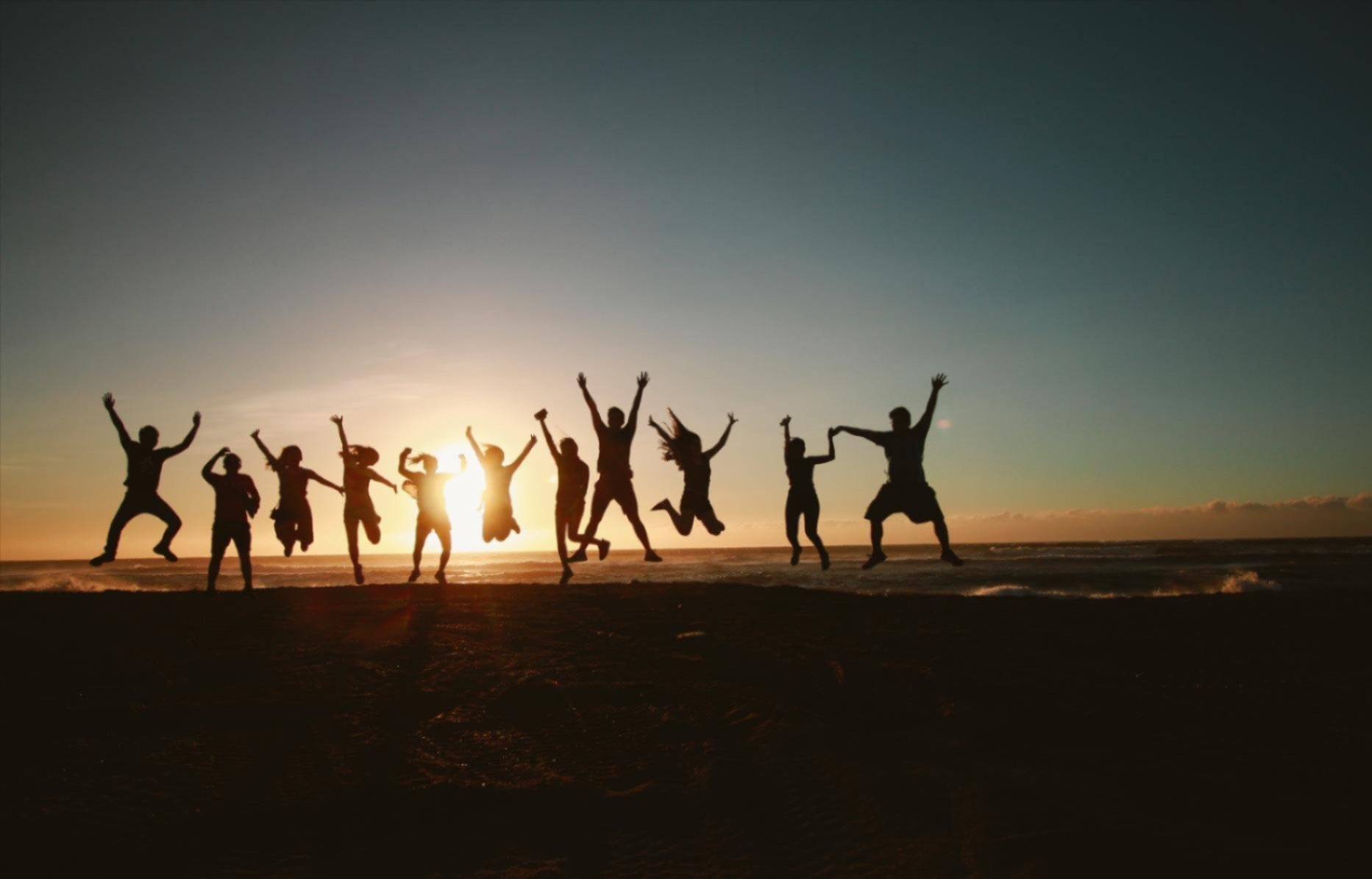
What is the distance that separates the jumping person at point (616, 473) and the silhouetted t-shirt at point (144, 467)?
257 inches

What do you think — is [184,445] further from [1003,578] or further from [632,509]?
[1003,578]

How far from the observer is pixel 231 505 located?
13961mm

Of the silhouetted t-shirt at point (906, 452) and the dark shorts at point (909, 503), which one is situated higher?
the silhouetted t-shirt at point (906, 452)

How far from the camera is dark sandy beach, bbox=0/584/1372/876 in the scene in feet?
20.3

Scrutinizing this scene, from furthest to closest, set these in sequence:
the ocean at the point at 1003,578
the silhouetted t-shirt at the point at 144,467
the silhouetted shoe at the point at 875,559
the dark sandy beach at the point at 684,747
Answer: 1. the ocean at the point at 1003,578
2. the silhouetted t-shirt at the point at 144,467
3. the silhouetted shoe at the point at 875,559
4. the dark sandy beach at the point at 684,747

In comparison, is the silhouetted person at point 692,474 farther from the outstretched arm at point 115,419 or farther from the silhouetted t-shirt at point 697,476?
the outstretched arm at point 115,419

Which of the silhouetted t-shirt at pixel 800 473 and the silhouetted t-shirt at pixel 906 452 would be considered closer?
the silhouetted t-shirt at pixel 906 452

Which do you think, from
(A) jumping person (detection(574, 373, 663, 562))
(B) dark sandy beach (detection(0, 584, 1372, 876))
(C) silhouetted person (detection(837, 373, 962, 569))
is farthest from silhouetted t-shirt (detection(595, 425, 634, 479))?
(C) silhouetted person (detection(837, 373, 962, 569))

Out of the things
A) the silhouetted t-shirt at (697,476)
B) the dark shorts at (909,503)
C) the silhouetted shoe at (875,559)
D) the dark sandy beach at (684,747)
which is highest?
the silhouetted t-shirt at (697,476)

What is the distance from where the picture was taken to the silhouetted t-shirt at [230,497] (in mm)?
13844

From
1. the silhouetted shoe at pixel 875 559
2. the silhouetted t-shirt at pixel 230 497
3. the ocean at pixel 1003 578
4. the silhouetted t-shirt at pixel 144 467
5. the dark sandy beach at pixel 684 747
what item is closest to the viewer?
the dark sandy beach at pixel 684 747

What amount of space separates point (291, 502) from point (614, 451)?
630 centimetres

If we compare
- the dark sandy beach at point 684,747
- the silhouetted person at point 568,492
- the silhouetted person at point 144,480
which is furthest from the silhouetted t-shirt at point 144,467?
the silhouetted person at point 568,492

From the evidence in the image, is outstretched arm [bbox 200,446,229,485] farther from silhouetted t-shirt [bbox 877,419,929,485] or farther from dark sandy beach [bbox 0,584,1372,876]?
silhouetted t-shirt [bbox 877,419,929,485]
